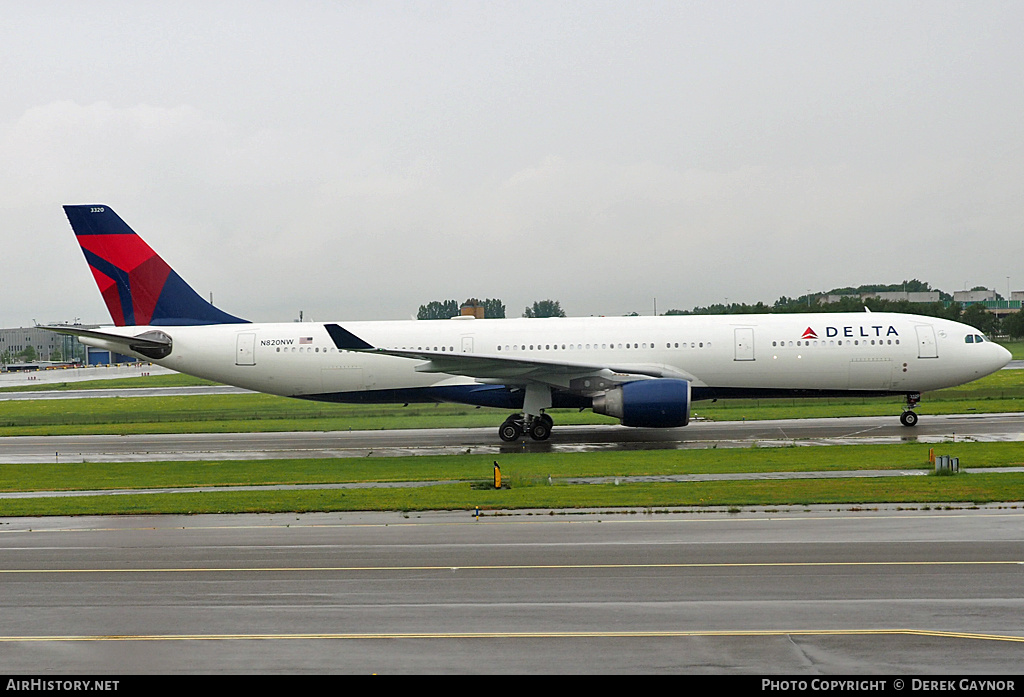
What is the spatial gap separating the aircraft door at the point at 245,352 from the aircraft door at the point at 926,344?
22760mm

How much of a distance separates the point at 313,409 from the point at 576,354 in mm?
21164

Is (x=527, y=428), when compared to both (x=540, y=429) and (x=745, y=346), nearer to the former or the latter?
(x=540, y=429)

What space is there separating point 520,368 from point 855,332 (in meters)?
11.2

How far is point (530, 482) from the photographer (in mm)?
21141

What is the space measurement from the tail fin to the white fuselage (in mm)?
854

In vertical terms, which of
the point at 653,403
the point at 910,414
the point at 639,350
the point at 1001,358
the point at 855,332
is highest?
the point at 855,332

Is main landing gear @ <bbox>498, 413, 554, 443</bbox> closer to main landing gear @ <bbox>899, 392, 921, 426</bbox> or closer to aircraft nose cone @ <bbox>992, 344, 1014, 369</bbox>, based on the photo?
main landing gear @ <bbox>899, 392, 921, 426</bbox>

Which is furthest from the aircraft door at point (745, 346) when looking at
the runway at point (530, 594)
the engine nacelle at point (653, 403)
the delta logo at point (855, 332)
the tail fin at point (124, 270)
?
the tail fin at point (124, 270)

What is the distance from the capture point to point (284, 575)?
12984mm

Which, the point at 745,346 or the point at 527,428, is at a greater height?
the point at 745,346

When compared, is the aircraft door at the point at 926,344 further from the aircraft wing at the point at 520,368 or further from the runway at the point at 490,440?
the aircraft wing at the point at 520,368

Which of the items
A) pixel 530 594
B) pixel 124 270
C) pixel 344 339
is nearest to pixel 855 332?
pixel 344 339

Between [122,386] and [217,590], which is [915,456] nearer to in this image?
[217,590]

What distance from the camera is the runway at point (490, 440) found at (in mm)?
28562
